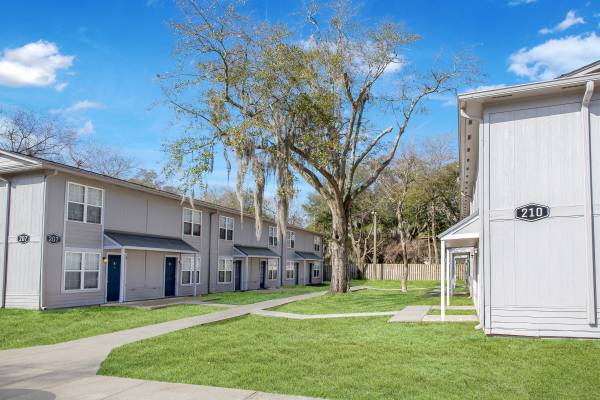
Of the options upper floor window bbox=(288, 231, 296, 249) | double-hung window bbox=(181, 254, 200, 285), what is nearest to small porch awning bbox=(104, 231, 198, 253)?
double-hung window bbox=(181, 254, 200, 285)

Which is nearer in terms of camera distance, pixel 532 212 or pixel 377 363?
pixel 377 363

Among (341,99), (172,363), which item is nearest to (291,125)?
(341,99)

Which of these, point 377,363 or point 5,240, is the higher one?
point 5,240

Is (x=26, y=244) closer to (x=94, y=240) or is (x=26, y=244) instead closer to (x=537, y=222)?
(x=94, y=240)

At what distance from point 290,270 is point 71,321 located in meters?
23.1

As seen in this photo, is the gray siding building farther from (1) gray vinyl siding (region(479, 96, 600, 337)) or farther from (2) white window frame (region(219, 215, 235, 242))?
(2) white window frame (region(219, 215, 235, 242))

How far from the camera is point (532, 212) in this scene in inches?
373

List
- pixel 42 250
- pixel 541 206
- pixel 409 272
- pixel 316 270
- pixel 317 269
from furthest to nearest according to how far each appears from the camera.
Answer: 1. pixel 317 269
2. pixel 316 270
3. pixel 409 272
4. pixel 42 250
5. pixel 541 206

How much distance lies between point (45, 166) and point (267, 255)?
17005 millimetres

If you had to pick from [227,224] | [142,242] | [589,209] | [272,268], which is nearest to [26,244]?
[142,242]

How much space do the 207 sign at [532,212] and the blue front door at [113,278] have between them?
14.5m

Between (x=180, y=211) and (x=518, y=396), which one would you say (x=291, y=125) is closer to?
(x=180, y=211)

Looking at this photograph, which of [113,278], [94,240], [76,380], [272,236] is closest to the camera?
[76,380]

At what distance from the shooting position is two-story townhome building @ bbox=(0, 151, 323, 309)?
16312 mm
